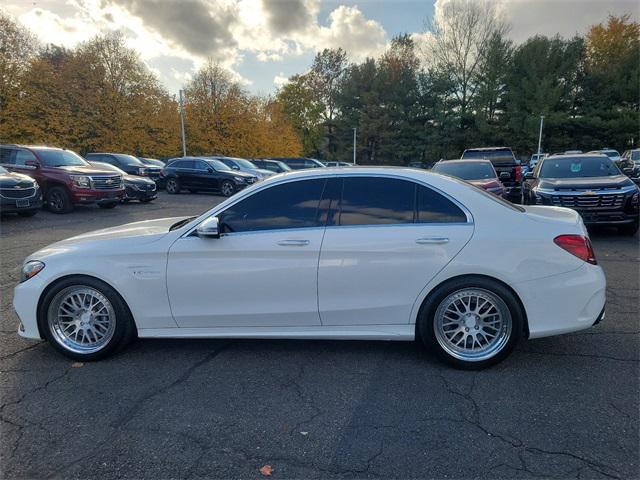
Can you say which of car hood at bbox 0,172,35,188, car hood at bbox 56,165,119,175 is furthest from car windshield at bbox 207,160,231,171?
car hood at bbox 0,172,35,188

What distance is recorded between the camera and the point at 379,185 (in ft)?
11.6

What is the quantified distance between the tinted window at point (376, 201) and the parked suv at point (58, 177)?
454 inches

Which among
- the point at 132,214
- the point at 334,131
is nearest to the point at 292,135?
the point at 334,131

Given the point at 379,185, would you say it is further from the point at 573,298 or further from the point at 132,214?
the point at 132,214

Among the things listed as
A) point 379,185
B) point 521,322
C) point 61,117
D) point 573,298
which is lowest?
point 521,322

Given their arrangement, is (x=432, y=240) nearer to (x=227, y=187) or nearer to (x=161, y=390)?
(x=161, y=390)

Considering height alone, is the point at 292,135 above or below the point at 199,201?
above

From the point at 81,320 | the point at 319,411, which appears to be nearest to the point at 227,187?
the point at 81,320

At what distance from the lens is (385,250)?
130 inches

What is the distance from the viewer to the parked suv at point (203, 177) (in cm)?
1831

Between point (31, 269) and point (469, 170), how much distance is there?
9.37 metres

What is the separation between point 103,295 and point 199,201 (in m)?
13.9

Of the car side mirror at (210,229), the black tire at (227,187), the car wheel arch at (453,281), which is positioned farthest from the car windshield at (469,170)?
the black tire at (227,187)

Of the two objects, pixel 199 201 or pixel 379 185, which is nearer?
pixel 379 185
